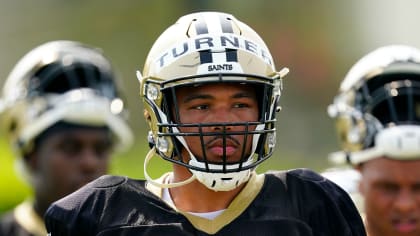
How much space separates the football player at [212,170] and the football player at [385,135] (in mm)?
857

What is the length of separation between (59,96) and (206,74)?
2628 millimetres

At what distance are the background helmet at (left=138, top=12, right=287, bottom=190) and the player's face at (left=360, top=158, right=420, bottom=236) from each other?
1006 mm

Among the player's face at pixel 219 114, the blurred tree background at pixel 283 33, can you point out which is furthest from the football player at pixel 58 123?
the blurred tree background at pixel 283 33

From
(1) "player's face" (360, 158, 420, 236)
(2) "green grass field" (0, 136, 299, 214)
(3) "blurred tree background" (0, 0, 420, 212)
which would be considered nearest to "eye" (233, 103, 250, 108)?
(1) "player's face" (360, 158, 420, 236)

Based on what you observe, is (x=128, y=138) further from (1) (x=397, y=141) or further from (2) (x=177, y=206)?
(2) (x=177, y=206)

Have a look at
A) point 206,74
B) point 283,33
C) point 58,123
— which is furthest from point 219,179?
point 283,33

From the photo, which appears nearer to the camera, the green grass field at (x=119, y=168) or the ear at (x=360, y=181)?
the ear at (x=360, y=181)

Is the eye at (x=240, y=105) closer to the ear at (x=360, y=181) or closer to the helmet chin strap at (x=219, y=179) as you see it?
the helmet chin strap at (x=219, y=179)

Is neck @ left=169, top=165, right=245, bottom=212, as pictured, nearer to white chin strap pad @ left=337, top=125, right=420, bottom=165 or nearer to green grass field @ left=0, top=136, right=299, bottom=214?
white chin strap pad @ left=337, top=125, right=420, bottom=165

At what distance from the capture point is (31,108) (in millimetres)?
6883

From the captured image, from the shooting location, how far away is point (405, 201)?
5289 millimetres

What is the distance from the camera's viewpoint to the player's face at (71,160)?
21.7ft

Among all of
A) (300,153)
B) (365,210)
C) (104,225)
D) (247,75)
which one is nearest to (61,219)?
(104,225)

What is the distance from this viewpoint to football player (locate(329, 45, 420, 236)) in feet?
17.5
